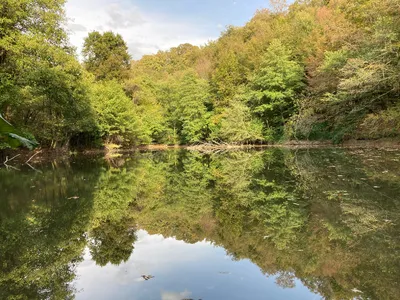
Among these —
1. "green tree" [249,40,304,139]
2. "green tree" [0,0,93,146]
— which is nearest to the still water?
"green tree" [0,0,93,146]

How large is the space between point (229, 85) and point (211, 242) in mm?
32893

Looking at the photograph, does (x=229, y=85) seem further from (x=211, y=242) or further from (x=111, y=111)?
(x=211, y=242)

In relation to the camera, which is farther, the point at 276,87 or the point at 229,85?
the point at 229,85

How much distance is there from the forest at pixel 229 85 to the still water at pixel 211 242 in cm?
310

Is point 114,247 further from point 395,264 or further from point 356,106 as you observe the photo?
point 356,106

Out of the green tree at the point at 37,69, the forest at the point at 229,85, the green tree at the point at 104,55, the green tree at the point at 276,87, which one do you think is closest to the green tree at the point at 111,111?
the forest at the point at 229,85

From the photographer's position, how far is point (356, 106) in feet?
64.4

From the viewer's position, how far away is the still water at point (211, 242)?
10.9ft

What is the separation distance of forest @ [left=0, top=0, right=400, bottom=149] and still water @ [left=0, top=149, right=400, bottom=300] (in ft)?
10.2

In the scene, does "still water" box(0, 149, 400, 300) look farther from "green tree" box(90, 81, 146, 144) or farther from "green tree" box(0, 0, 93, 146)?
"green tree" box(90, 81, 146, 144)

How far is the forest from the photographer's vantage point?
1717cm

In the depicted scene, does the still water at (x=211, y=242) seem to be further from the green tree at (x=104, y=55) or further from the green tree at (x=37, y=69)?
the green tree at (x=104, y=55)

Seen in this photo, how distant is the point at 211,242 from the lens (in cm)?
485

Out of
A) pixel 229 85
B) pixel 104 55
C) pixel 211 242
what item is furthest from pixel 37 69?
pixel 104 55
